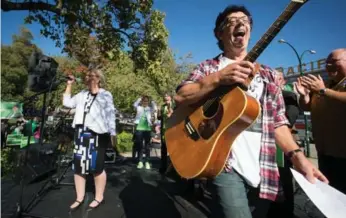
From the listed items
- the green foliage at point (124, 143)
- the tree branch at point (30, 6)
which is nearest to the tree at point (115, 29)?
the tree branch at point (30, 6)

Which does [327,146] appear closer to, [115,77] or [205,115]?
[205,115]

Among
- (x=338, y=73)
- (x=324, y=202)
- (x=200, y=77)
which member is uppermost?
(x=338, y=73)

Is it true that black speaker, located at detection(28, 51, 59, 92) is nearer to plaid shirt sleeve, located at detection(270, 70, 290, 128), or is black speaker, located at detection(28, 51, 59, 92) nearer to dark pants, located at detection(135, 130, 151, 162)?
plaid shirt sleeve, located at detection(270, 70, 290, 128)

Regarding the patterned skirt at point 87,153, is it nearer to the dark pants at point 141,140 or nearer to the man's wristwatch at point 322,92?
the man's wristwatch at point 322,92

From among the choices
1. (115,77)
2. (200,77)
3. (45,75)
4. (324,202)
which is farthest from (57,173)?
(115,77)

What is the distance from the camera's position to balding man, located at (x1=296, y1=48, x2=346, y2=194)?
8.11ft

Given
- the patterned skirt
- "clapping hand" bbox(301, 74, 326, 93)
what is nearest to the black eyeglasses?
"clapping hand" bbox(301, 74, 326, 93)

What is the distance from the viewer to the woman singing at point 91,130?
359 centimetres

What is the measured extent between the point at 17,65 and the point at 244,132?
30567mm

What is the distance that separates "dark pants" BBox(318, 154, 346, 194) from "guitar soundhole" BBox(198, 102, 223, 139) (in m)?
1.60

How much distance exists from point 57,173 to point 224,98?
4815mm

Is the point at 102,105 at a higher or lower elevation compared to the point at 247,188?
higher

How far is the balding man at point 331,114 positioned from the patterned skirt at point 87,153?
242 centimetres

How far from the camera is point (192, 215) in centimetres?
366
